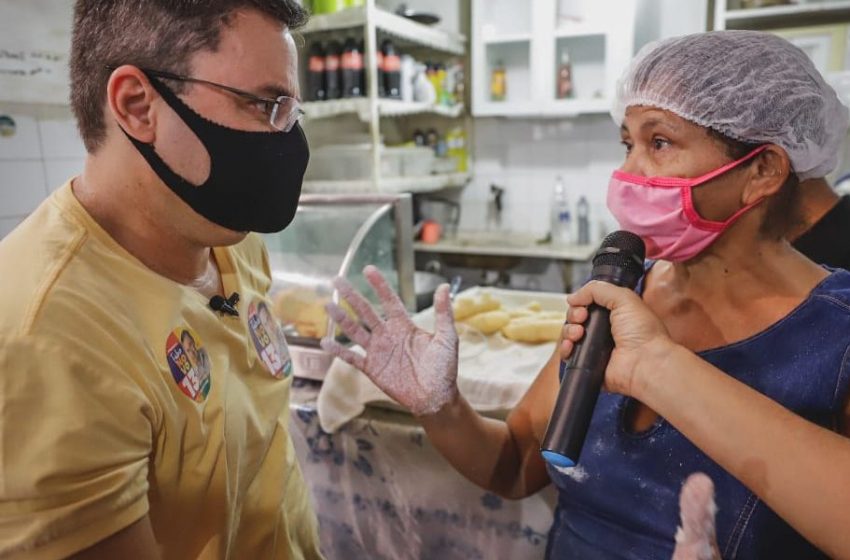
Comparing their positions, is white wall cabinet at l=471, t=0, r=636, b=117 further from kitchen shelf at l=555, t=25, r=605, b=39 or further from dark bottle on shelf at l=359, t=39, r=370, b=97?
dark bottle on shelf at l=359, t=39, r=370, b=97

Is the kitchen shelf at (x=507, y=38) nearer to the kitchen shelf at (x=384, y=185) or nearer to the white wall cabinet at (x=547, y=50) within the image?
the white wall cabinet at (x=547, y=50)

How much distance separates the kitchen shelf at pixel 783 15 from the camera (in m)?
3.40

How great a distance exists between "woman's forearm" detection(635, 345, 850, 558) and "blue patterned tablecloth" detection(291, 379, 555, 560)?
810 millimetres

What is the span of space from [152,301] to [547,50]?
3777 mm

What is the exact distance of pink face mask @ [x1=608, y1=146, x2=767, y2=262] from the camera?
1.06 metres

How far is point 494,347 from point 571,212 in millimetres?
2841

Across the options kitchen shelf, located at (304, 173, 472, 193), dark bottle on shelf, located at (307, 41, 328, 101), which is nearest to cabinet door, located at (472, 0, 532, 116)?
kitchen shelf, located at (304, 173, 472, 193)

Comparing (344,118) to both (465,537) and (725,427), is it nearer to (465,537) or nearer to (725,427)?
(465,537)

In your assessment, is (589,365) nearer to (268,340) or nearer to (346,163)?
(268,340)

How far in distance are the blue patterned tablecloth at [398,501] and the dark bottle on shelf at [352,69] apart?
7.14ft

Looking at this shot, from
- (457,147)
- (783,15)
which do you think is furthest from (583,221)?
(783,15)

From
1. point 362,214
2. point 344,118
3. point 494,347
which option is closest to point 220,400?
point 494,347

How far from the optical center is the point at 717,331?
3.67 ft

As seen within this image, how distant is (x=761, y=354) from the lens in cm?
103
